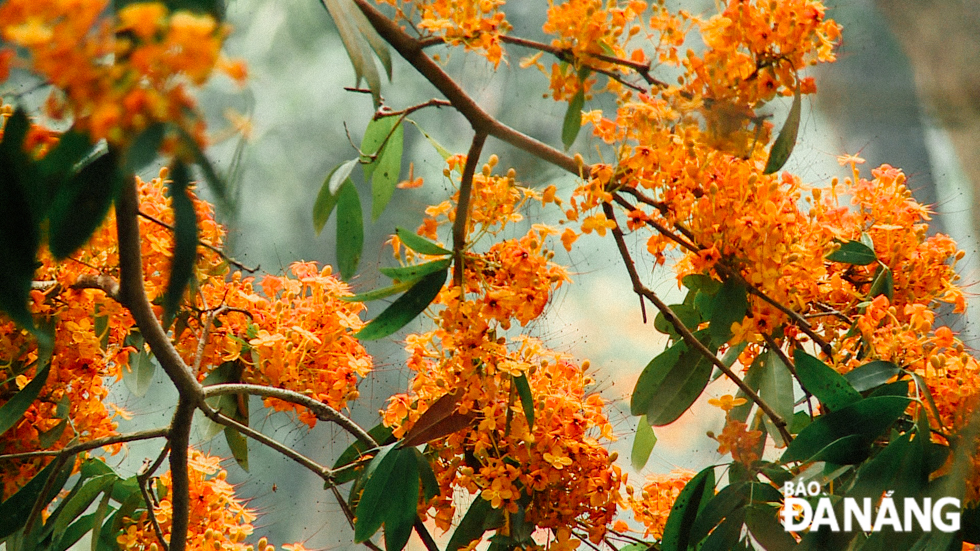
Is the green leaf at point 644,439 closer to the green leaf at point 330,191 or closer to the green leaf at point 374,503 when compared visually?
the green leaf at point 374,503

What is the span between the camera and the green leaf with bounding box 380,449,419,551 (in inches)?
30.7

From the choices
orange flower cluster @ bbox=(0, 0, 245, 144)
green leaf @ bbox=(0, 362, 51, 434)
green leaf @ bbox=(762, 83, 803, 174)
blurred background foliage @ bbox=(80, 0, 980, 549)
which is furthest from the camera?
blurred background foliage @ bbox=(80, 0, 980, 549)

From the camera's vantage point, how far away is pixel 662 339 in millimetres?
1469

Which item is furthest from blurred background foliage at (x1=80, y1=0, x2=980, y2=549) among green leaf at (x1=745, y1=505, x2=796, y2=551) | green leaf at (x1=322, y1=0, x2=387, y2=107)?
green leaf at (x1=322, y1=0, x2=387, y2=107)

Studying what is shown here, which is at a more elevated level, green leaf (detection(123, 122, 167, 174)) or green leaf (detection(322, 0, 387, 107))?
green leaf (detection(322, 0, 387, 107))

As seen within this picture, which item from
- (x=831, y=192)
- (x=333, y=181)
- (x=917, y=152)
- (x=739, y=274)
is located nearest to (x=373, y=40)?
(x=333, y=181)

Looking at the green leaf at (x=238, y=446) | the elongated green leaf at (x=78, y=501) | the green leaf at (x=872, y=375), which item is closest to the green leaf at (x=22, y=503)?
the elongated green leaf at (x=78, y=501)

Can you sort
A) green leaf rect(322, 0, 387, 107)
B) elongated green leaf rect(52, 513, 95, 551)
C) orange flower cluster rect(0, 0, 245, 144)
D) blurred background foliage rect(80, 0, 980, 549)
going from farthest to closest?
blurred background foliage rect(80, 0, 980, 549) → elongated green leaf rect(52, 513, 95, 551) → green leaf rect(322, 0, 387, 107) → orange flower cluster rect(0, 0, 245, 144)

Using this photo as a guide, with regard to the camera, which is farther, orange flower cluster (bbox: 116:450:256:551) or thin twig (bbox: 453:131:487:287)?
orange flower cluster (bbox: 116:450:256:551)

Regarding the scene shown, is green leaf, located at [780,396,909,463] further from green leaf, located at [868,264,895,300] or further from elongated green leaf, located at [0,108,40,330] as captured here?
elongated green leaf, located at [0,108,40,330]

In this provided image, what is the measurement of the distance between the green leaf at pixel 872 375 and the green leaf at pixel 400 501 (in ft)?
1.34

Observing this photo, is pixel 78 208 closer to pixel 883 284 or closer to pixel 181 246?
pixel 181 246

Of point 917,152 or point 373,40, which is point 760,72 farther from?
point 917,152

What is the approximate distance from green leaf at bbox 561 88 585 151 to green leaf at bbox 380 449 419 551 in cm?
34
